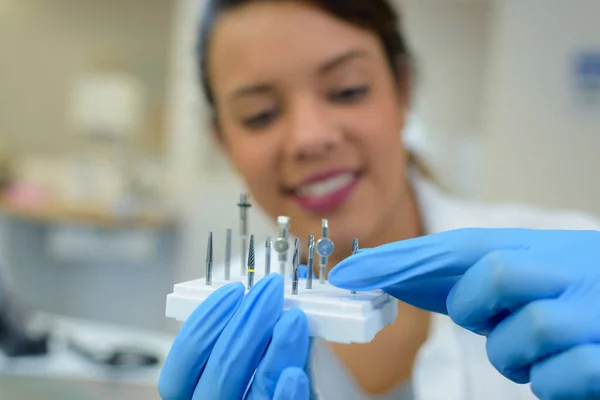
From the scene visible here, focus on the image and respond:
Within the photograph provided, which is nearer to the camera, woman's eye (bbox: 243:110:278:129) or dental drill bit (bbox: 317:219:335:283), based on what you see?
dental drill bit (bbox: 317:219:335:283)

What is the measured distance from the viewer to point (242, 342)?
352mm

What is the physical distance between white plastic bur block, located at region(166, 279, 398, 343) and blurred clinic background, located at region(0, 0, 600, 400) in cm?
21

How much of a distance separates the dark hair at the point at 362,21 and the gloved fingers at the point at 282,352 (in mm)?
443

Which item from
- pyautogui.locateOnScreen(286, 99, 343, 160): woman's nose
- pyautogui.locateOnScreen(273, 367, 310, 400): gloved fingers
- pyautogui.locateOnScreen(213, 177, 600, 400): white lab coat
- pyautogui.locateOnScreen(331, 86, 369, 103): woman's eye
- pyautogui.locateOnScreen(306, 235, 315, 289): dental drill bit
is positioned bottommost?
pyautogui.locateOnScreen(213, 177, 600, 400): white lab coat

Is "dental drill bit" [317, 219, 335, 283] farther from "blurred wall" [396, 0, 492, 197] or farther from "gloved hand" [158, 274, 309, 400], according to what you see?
"blurred wall" [396, 0, 492, 197]

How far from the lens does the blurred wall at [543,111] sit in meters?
0.98

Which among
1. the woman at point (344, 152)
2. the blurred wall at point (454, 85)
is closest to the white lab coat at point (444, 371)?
the woman at point (344, 152)

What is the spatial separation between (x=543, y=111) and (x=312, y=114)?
636mm

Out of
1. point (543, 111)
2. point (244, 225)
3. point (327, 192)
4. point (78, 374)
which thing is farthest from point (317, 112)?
point (543, 111)

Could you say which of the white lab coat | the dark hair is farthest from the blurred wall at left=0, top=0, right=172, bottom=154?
the white lab coat

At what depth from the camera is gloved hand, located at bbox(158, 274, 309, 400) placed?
13.6 inches

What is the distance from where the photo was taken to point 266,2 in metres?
0.63

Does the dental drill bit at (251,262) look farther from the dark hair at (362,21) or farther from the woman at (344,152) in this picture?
the dark hair at (362,21)

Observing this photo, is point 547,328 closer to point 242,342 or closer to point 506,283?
point 506,283
